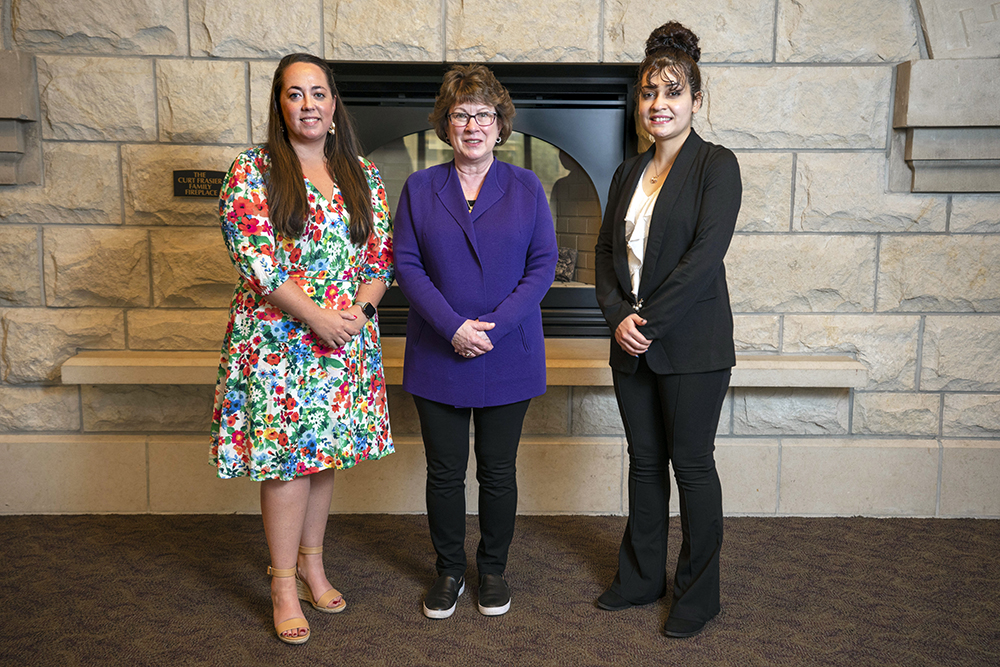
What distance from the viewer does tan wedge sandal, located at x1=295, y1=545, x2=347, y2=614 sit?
2133 millimetres

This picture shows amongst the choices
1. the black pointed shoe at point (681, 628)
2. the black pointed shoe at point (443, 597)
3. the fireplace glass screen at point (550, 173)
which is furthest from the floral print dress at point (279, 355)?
the fireplace glass screen at point (550, 173)

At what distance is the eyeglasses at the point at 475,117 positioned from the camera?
75.9 inches

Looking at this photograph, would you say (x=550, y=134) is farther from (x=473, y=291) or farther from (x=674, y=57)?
(x=473, y=291)

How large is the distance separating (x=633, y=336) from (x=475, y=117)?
703 millimetres

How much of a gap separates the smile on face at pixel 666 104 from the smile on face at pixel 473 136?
1.31 ft

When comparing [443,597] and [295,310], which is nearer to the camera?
[295,310]

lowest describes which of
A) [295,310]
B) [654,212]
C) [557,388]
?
[557,388]

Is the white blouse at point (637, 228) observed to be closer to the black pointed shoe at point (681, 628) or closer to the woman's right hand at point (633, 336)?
the woman's right hand at point (633, 336)

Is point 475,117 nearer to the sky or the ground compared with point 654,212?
nearer to the sky

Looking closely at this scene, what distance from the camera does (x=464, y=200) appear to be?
198cm

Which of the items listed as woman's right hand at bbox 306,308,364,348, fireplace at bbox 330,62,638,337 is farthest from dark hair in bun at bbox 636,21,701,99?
woman's right hand at bbox 306,308,364,348

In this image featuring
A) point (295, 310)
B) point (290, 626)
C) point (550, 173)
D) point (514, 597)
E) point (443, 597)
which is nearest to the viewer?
point (295, 310)

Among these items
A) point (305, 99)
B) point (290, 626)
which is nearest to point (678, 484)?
point (290, 626)

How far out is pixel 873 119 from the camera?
2.72 meters
